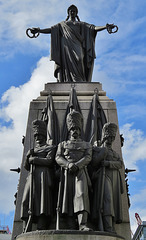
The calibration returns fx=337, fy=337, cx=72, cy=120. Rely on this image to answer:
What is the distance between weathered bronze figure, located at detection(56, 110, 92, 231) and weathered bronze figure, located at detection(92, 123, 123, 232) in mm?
264

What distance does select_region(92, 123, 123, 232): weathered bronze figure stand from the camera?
291 inches

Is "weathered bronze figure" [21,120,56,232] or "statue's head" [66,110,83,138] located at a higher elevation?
"statue's head" [66,110,83,138]

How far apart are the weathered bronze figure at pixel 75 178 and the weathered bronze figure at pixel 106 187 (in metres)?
0.26

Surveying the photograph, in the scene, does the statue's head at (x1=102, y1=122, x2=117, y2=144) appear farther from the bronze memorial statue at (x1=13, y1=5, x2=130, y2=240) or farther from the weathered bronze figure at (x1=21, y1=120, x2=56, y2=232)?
the weathered bronze figure at (x1=21, y1=120, x2=56, y2=232)

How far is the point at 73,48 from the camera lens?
480 inches

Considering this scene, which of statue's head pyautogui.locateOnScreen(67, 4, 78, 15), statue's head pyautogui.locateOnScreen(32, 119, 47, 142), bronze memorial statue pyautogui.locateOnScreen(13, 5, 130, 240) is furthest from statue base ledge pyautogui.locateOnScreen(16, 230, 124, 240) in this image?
statue's head pyautogui.locateOnScreen(67, 4, 78, 15)

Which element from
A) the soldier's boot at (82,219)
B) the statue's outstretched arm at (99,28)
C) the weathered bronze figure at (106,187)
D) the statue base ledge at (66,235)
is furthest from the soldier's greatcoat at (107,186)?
the statue's outstretched arm at (99,28)

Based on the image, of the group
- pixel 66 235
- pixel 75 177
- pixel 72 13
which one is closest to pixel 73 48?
pixel 72 13

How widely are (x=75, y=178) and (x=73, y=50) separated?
601 cm

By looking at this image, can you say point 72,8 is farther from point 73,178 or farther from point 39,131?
point 73,178

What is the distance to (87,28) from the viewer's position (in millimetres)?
12656

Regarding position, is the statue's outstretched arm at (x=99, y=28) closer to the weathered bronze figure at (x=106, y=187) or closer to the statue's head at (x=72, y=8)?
the statue's head at (x=72, y=8)

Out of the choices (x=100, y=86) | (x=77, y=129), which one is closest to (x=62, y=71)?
(x=100, y=86)

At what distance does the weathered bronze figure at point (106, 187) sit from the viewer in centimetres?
739
